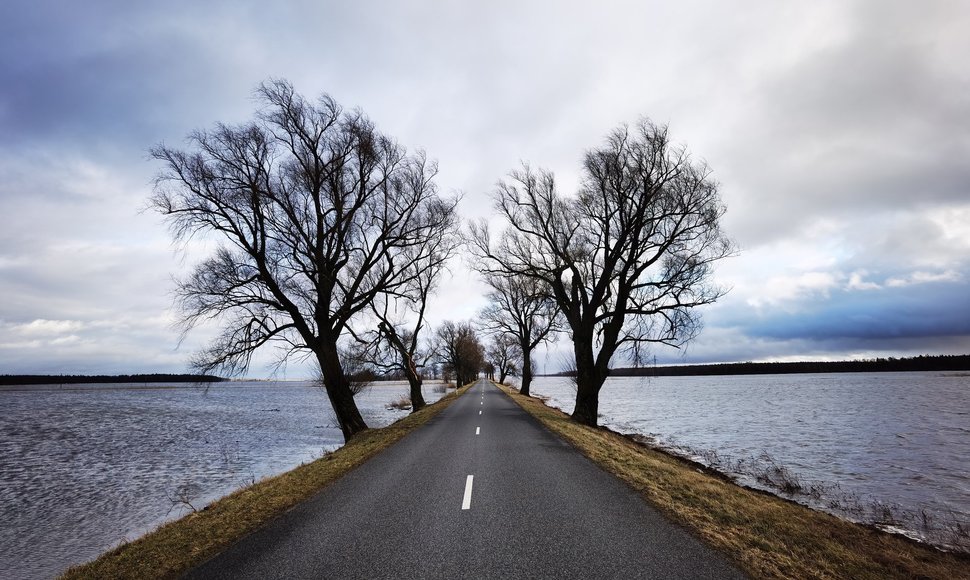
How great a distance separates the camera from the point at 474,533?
6.17m

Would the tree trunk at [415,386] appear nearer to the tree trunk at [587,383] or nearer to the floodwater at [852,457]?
the tree trunk at [587,383]

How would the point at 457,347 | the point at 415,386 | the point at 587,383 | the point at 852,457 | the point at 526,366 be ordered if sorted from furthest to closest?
1. the point at 457,347
2. the point at 526,366
3. the point at 415,386
4. the point at 587,383
5. the point at 852,457

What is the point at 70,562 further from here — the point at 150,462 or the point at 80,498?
the point at 150,462

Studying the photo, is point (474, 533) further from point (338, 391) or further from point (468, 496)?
point (338, 391)

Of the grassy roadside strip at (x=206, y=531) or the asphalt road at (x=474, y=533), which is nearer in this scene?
the asphalt road at (x=474, y=533)

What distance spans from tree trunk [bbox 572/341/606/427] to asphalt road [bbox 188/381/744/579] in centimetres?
1091

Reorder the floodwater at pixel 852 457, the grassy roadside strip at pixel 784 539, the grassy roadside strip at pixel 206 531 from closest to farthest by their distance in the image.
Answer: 1. the grassy roadside strip at pixel 784 539
2. the grassy roadside strip at pixel 206 531
3. the floodwater at pixel 852 457

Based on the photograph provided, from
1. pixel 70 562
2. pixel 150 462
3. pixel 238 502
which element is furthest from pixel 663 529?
pixel 150 462

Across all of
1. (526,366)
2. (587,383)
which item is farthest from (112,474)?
(526,366)

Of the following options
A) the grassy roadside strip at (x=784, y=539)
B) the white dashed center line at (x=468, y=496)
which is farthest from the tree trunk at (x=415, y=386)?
the grassy roadside strip at (x=784, y=539)

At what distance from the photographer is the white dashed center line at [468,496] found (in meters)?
7.42

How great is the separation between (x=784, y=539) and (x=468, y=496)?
4627 mm

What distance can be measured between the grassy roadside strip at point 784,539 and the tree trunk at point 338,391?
12.3 metres

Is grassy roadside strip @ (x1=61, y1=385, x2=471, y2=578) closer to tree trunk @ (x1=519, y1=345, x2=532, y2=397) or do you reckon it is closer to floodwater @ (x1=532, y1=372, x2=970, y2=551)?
floodwater @ (x1=532, y1=372, x2=970, y2=551)
